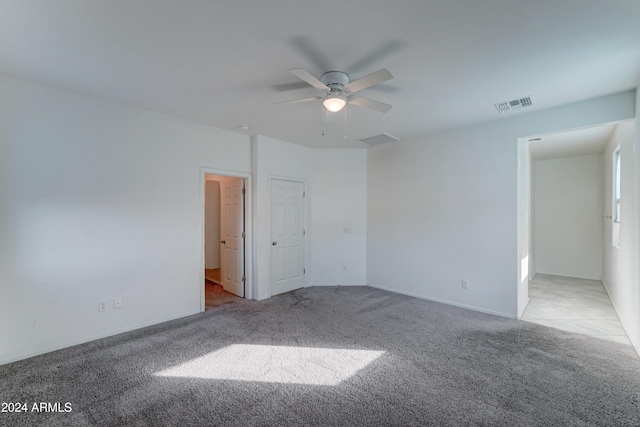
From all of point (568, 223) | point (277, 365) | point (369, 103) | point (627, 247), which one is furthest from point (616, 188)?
point (277, 365)

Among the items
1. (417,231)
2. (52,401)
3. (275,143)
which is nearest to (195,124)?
(275,143)

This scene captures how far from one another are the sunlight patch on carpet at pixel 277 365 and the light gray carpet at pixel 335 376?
0.05 ft

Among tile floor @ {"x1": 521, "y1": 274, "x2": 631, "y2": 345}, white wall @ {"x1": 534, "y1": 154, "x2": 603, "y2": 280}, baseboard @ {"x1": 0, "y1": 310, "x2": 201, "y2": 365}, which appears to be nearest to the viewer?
baseboard @ {"x1": 0, "y1": 310, "x2": 201, "y2": 365}

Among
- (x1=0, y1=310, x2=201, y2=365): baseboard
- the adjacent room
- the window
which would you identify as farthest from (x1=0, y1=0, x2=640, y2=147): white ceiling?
(x1=0, y1=310, x2=201, y2=365): baseboard

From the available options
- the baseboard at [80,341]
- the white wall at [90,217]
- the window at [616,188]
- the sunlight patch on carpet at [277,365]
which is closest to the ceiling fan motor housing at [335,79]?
the white wall at [90,217]

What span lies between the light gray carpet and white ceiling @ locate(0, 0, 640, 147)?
271cm

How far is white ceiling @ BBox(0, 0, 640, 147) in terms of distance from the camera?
5.87 feet

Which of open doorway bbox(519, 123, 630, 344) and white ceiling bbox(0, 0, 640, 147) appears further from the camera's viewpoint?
open doorway bbox(519, 123, 630, 344)

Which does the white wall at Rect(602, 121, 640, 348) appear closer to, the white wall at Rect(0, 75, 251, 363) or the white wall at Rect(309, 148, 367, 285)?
the white wall at Rect(309, 148, 367, 285)

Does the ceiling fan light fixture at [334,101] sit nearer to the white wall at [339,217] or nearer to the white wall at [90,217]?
the white wall at [90,217]

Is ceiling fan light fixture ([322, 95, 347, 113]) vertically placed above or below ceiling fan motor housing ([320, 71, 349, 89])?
below

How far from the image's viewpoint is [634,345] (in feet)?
9.50

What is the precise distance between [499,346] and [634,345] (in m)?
1.38

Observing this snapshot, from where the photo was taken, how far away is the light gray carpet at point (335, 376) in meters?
1.93
